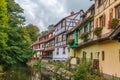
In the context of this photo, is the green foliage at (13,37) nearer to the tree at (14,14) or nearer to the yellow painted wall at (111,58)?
the tree at (14,14)

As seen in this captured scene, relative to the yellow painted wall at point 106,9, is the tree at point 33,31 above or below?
above

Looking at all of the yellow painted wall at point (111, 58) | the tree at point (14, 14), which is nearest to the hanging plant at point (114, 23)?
the yellow painted wall at point (111, 58)

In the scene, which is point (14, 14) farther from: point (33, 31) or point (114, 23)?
point (33, 31)

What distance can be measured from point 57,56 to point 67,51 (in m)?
9.93

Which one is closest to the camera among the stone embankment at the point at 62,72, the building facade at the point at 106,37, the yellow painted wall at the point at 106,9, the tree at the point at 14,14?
the building facade at the point at 106,37

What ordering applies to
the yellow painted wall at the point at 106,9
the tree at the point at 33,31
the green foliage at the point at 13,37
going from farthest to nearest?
the tree at the point at 33,31
the green foliage at the point at 13,37
the yellow painted wall at the point at 106,9

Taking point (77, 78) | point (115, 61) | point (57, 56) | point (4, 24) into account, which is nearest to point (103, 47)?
point (115, 61)

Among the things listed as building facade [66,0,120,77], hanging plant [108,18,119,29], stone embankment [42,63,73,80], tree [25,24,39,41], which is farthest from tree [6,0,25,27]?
tree [25,24,39,41]

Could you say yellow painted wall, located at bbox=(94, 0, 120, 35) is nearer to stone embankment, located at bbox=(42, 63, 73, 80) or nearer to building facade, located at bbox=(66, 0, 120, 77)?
building facade, located at bbox=(66, 0, 120, 77)

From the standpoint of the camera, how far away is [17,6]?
153 ft

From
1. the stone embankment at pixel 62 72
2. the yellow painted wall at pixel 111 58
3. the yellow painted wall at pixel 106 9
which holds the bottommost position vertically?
the stone embankment at pixel 62 72

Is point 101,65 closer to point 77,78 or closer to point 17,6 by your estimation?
point 77,78

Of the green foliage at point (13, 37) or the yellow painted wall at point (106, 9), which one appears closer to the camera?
the yellow painted wall at point (106, 9)

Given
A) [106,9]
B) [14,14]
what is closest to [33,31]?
[14,14]
